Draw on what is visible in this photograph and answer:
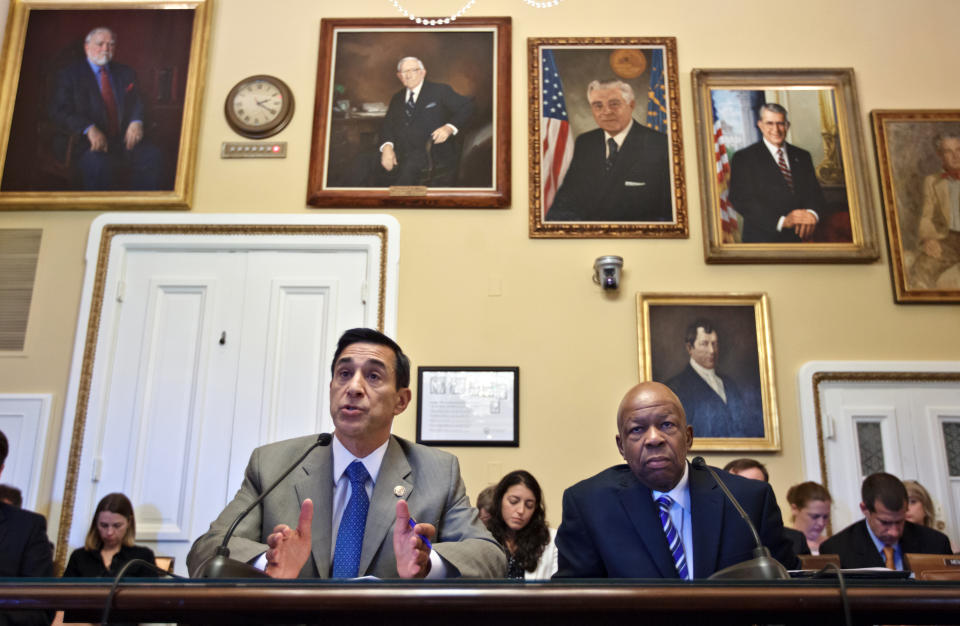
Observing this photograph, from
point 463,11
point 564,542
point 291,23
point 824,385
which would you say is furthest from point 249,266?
A: point 824,385

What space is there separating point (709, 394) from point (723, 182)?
142cm

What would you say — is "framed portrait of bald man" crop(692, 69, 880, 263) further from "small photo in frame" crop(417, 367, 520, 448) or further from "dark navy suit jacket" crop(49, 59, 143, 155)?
"dark navy suit jacket" crop(49, 59, 143, 155)

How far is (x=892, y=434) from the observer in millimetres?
4820

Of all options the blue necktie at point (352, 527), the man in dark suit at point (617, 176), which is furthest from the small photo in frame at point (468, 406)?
the blue necktie at point (352, 527)

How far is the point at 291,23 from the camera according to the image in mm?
5660

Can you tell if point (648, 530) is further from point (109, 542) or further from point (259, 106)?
point (259, 106)

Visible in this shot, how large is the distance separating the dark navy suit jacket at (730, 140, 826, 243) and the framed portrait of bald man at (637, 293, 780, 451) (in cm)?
46

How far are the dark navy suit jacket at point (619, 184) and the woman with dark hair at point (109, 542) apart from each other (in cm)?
306

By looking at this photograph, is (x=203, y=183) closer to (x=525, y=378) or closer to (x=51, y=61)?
(x=51, y=61)

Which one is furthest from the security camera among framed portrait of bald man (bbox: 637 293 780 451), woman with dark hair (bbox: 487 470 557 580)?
woman with dark hair (bbox: 487 470 557 580)

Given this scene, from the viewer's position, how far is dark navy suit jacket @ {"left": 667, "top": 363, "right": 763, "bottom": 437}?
4.75 meters

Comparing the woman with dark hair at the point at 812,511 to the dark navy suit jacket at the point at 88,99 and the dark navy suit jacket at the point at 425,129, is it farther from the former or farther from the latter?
the dark navy suit jacket at the point at 88,99

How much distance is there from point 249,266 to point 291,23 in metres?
1.83

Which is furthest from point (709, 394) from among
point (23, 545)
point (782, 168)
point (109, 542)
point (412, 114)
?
point (23, 545)
